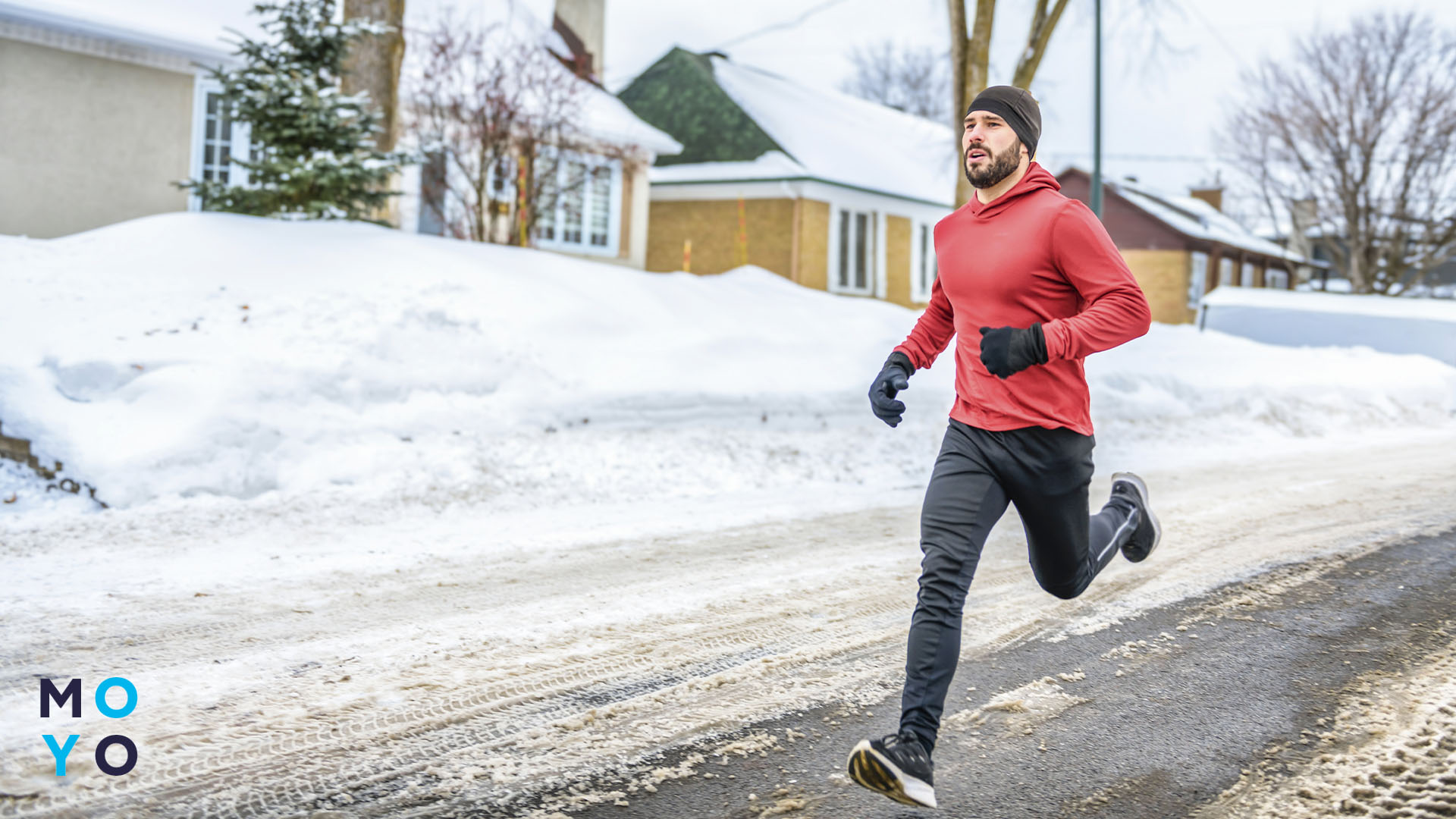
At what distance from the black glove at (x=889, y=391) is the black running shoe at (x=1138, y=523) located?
1.35 m

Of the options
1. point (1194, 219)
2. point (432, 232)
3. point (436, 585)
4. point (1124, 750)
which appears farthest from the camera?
point (1194, 219)

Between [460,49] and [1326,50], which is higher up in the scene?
[1326,50]

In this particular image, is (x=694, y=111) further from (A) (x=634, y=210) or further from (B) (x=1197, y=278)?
(B) (x=1197, y=278)

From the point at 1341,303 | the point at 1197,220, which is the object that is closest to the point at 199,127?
the point at 1341,303

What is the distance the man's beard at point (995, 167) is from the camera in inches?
126

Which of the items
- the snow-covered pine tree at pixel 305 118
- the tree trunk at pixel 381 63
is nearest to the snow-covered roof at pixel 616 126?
the tree trunk at pixel 381 63

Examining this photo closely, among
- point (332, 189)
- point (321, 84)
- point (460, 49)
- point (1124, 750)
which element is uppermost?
point (460, 49)

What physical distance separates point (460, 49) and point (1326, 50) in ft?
79.9

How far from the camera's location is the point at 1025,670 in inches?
156

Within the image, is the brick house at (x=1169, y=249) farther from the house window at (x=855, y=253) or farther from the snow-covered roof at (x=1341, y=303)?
the house window at (x=855, y=253)

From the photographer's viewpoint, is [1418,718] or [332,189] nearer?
[1418,718]

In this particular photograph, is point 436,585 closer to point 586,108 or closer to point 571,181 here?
point 571,181

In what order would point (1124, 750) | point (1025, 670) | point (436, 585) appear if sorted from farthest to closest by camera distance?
1. point (436, 585)
2. point (1025, 670)
3. point (1124, 750)

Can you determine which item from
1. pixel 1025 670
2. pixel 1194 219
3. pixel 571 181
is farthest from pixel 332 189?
pixel 1194 219
